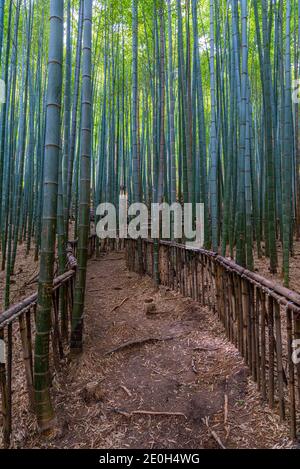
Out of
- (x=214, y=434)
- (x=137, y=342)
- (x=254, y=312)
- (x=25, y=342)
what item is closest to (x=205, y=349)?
(x=137, y=342)

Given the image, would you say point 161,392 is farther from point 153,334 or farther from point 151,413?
point 153,334

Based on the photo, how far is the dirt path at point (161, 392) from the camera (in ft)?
5.01

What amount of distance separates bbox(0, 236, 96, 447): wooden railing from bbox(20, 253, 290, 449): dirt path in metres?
0.15

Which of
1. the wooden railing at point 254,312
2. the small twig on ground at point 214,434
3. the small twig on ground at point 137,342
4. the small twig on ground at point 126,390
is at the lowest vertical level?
the small twig on ground at point 214,434

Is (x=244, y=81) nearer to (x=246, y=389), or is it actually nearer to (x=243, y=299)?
(x=243, y=299)

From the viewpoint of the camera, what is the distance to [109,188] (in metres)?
6.80

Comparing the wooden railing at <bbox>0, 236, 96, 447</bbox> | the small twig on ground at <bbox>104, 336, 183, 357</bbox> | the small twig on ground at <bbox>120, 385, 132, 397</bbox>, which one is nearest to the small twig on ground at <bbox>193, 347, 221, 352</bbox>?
the small twig on ground at <bbox>104, 336, 183, 357</bbox>

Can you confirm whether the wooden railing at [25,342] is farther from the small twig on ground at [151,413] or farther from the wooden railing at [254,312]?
the wooden railing at [254,312]

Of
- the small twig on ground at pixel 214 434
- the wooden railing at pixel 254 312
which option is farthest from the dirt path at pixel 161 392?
the wooden railing at pixel 254 312

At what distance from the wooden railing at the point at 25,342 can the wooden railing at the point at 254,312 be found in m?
1.16

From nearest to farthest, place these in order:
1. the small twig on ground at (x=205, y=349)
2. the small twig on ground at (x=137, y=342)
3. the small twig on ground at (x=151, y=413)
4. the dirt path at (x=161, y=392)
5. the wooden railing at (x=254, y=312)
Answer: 1. the wooden railing at (x=254, y=312)
2. the dirt path at (x=161, y=392)
3. the small twig on ground at (x=151, y=413)
4. the small twig on ground at (x=205, y=349)
5. the small twig on ground at (x=137, y=342)
